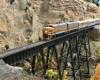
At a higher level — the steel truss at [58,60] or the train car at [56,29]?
the train car at [56,29]

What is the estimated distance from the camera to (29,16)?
24.0 meters

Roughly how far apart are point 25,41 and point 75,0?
22459 millimetres

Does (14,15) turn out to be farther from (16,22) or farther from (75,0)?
(75,0)

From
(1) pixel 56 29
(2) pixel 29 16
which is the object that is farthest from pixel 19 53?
(2) pixel 29 16

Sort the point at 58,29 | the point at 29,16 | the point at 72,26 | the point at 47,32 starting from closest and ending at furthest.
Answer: the point at 47,32 < the point at 58,29 < the point at 72,26 < the point at 29,16

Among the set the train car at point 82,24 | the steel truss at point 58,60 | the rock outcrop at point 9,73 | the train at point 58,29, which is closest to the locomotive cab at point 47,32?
the train at point 58,29

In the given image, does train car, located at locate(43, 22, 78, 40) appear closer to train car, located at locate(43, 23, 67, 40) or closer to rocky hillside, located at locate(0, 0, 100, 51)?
train car, located at locate(43, 23, 67, 40)

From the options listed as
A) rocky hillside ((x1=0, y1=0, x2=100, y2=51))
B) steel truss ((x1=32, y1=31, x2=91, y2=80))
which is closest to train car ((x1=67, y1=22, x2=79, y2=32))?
steel truss ((x1=32, y1=31, x2=91, y2=80))

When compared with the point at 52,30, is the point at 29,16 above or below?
above

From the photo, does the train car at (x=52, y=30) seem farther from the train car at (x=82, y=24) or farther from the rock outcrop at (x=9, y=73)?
the rock outcrop at (x=9, y=73)

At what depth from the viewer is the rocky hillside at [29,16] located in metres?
17.1

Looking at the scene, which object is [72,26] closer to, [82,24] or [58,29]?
[58,29]

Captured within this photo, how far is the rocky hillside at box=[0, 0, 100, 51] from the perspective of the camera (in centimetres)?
1714

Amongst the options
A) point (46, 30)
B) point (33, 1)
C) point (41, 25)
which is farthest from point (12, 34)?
point (33, 1)
